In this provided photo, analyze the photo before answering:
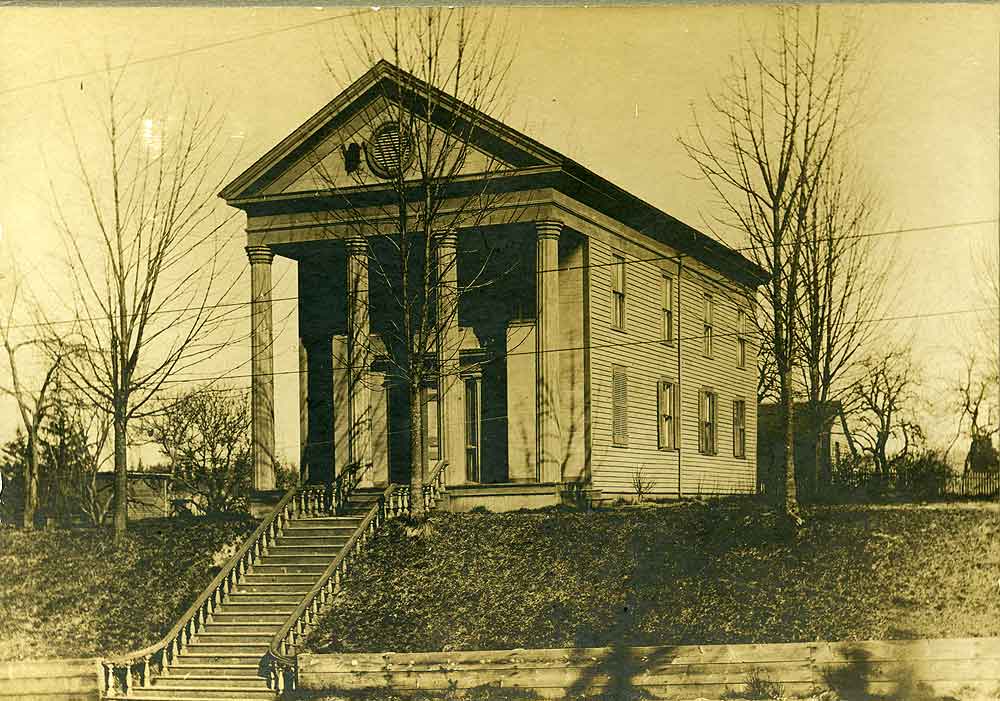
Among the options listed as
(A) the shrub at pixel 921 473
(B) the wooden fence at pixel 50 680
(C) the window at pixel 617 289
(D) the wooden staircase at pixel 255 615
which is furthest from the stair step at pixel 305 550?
(A) the shrub at pixel 921 473

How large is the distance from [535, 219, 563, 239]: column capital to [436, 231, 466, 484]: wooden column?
921 mm

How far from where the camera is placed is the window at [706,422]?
12.0 metres

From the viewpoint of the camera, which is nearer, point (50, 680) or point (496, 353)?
point (50, 680)

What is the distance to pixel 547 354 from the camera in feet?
39.4

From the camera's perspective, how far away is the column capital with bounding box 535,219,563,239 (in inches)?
474

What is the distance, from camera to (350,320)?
12109 millimetres

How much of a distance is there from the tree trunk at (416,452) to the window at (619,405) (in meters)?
2.12

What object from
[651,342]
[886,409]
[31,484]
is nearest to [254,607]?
[31,484]

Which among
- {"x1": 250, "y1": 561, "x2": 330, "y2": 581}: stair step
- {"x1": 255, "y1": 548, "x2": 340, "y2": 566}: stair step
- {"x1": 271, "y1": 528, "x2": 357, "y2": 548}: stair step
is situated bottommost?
{"x1": 250, "y1": 561, "x2": 330, "y2": 581}: stair step

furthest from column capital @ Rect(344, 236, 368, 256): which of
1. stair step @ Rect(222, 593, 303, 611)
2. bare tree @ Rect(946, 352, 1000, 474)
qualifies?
bare tree @ Rect(946, 352, 1000, 474)

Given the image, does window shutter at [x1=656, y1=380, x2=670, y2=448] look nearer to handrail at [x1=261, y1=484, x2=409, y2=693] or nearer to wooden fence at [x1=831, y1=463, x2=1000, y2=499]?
wooden fence at [x1=831, y1=463, x2=1000, y2=499]

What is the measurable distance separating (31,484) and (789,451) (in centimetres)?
793

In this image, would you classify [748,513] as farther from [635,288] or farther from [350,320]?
[350,320]

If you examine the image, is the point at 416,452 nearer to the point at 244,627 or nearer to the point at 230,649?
the point at 244,627
